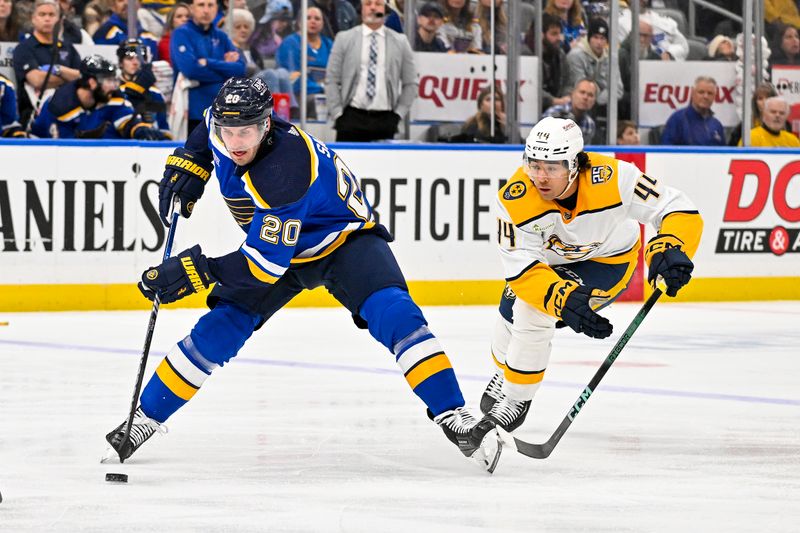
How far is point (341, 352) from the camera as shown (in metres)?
7.02

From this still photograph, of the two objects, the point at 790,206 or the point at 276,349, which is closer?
the point at 276,349

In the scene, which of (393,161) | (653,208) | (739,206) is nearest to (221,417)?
(653,208)

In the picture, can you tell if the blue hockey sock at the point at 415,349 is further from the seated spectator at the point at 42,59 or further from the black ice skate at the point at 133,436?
the seated spectator at the point at 42,59

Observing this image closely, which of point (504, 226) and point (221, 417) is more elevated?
point (504, 226)

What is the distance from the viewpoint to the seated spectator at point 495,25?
990 centimetres

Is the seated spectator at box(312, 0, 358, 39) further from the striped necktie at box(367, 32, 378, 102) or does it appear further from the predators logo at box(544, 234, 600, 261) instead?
the predators logo at box(544, 234, 600, 261)

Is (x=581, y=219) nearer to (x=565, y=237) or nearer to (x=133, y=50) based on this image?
(x=565, y=237)

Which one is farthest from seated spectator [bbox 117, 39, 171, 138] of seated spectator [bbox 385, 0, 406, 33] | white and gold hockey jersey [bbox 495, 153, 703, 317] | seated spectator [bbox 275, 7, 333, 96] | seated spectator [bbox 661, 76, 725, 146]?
white and gold hockey jersey [bbox 495, 153, 703, 317]

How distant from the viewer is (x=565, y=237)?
15.6 feet

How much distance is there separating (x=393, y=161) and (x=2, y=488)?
19.1 feet

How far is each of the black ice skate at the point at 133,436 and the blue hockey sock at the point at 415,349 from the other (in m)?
0.71

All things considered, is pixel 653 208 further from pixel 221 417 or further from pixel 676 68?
pixel 676 68

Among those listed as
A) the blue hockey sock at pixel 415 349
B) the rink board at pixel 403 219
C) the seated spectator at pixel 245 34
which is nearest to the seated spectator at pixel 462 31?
the rink board at pixel 403 219

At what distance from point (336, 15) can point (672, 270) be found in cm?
560
